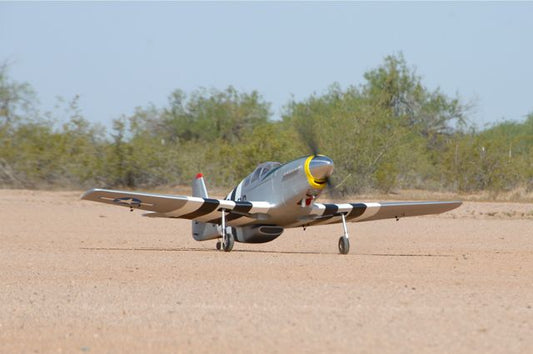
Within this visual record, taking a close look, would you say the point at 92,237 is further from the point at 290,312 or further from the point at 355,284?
the point at 290,312

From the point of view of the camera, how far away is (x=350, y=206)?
2014 centimetres

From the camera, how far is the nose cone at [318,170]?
17.9 metres

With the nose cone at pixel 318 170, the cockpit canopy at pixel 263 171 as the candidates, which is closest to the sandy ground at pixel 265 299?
the nose cone at pixel 318 170

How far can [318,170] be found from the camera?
17922mm

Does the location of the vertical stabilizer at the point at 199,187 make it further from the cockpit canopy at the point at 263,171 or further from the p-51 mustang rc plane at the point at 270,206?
the cockpit canopy at the point at 263,171

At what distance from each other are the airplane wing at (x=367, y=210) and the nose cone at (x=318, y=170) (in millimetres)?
1269

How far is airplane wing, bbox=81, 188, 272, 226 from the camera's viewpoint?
60.9 ft

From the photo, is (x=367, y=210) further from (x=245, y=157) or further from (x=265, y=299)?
(x=245, y=157)

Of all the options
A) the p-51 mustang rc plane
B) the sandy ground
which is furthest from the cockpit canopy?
the sandy ground

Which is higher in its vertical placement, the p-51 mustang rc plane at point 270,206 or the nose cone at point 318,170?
the nose cone at point 318,170

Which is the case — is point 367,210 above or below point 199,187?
below

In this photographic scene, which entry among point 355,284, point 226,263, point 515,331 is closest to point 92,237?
point 226,263

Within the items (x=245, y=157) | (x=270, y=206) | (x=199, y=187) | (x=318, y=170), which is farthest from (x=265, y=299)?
(x=245, y=157)

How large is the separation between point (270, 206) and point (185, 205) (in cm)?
166
